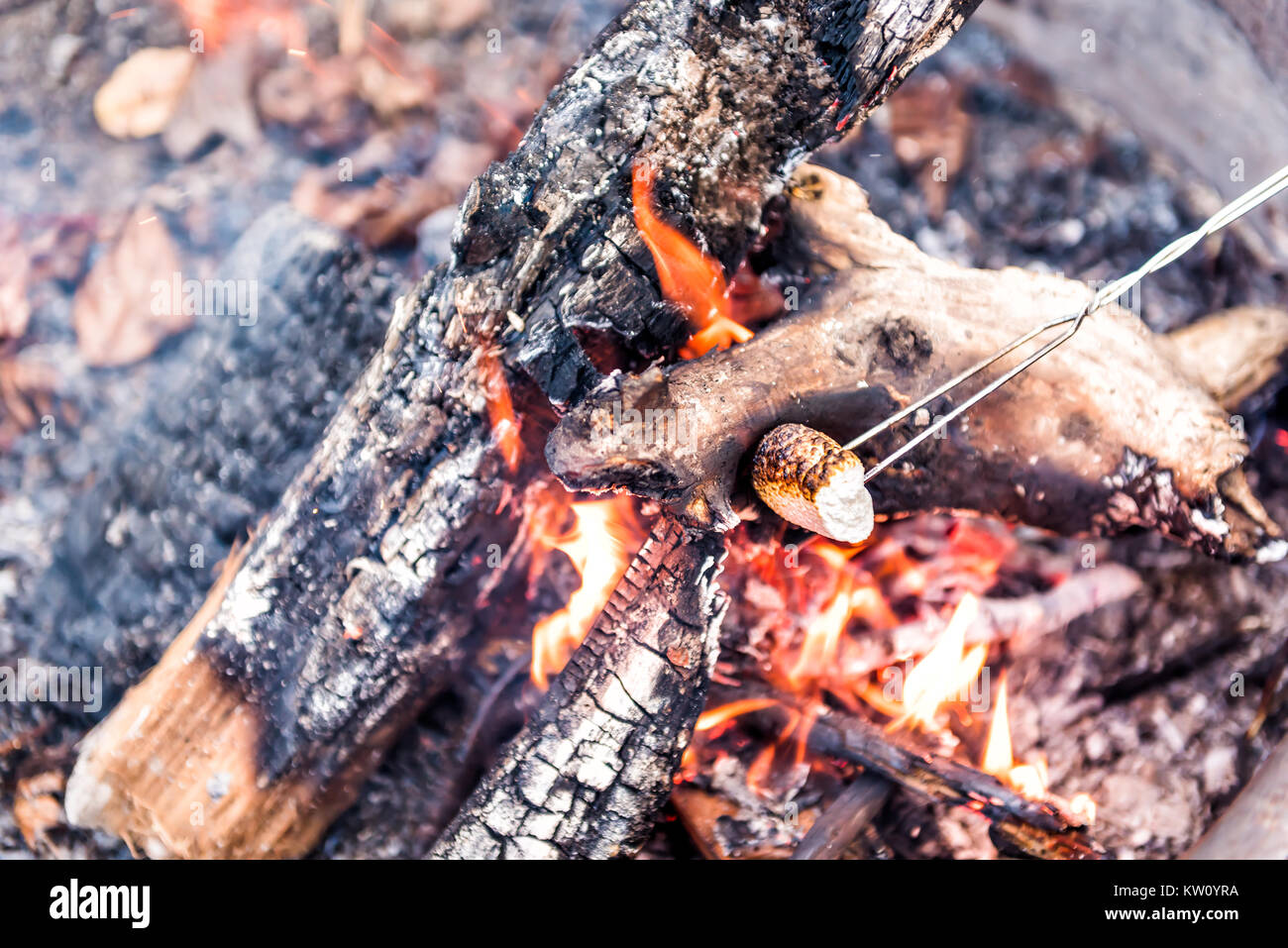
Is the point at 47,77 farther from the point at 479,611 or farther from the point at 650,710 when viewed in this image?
the point at 650,710

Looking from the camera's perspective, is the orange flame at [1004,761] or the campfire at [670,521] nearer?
the campfire at [670,521]

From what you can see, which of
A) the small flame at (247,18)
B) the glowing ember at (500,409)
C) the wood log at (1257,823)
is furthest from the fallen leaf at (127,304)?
the wood log at (1257,823)

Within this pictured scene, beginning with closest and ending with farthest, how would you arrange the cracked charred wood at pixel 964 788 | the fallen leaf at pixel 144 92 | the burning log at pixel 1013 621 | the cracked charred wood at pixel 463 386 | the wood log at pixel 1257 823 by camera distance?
the cracked charred wood at pixel 463 386, the wood log at pixel 1257 823, the cracked charred wood at pixel 964 788, the burning log at pixel 1013 621, the fallen leaf at pixel 144 92

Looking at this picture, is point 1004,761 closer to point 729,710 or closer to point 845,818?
point 845,818

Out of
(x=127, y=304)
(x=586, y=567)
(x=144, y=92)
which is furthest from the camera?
(x=144, y=92)

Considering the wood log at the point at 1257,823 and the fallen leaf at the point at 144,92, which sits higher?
the fallen leaf at the point at 144,92

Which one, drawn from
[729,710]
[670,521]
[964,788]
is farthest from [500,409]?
[964,788]

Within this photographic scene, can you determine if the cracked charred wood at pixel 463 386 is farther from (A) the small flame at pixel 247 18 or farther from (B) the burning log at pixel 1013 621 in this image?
(A) the small flame at pixel 247 18
